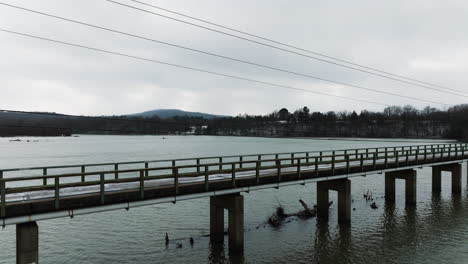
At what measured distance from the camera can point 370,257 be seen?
19281mm

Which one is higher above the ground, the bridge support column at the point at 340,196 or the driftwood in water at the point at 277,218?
the bridge support column at the point at 340,196

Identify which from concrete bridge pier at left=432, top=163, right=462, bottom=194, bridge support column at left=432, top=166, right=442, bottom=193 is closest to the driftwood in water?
concrete bridge pier at left=432, top=163, right=462, bottom=194

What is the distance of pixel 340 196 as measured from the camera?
974 inches

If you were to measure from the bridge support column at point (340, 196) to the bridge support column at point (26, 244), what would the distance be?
60.4 ft

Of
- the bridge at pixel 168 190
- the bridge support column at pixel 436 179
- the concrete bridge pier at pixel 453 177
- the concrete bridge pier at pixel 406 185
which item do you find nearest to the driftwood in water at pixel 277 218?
the bridge at pixel 168 190

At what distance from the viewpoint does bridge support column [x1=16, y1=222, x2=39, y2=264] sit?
499 inches

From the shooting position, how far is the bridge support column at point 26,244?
12.7 m

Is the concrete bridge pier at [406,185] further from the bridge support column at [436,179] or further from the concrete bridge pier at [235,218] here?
the concrete bridge pier at [235,218]

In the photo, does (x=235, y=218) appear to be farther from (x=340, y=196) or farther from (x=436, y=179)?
(x=436, y=179)

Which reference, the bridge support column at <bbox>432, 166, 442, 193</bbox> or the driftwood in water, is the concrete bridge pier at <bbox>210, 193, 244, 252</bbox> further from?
the bridge support column at <bbox>432, 166, 442, 193</bbox>

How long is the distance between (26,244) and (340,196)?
745 inches

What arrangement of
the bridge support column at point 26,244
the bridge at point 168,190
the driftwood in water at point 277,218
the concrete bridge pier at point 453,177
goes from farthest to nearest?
the concrete bridge pier at point 453,177
the driftwood in water at point 277,218
the bridge at point 168,190
the bridge support column at point 26,244

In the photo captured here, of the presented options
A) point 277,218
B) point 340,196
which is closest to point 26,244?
point 277,218

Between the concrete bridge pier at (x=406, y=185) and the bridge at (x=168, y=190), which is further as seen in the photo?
the concrete bridge pier at (x=406, y=185)
